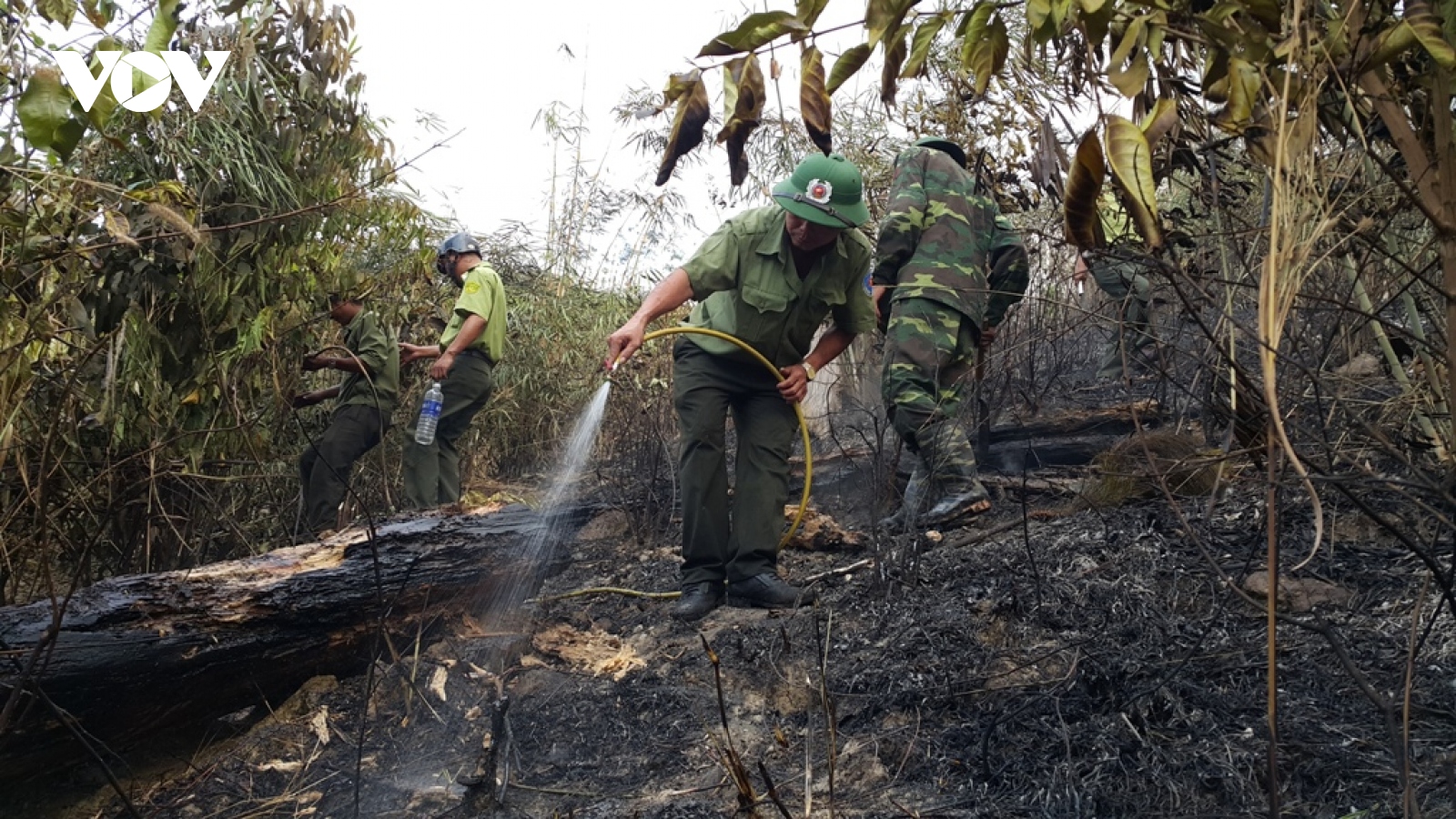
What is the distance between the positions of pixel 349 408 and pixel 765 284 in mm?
3326

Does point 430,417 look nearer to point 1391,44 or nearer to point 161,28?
point 161,28

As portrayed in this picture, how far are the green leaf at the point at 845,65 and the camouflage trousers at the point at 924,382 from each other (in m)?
3.07

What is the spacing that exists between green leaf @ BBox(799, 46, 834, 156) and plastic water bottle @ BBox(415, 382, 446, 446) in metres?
5.08

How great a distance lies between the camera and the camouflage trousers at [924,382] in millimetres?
4730

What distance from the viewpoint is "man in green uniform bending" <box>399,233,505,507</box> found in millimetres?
6430

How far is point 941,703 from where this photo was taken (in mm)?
2924

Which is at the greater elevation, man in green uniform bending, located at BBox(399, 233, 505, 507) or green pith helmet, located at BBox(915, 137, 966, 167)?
green pith helmet, located at BBox(915, 137, 966, 167)

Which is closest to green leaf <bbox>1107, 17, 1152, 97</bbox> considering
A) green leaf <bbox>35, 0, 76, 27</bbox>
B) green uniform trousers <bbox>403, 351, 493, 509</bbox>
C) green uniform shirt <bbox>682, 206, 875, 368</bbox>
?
green leaf <bbox>35, 0, 76, 27</bbox>

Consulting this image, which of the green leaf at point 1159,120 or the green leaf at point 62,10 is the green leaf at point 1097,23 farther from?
the green leaf at point 62,10

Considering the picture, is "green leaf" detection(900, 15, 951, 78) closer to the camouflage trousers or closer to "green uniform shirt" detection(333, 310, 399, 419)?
the camouflage trousers

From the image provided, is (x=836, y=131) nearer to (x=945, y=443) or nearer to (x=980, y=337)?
(x=980, y=337)

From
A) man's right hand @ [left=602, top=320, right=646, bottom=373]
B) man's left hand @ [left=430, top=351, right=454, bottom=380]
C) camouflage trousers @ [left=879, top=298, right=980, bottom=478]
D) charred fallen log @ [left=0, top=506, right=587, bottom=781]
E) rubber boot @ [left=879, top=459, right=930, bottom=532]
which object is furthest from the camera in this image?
man's left hand @ [left=430, top=351, right=454, bottom=380]

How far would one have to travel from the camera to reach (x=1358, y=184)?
2416mm

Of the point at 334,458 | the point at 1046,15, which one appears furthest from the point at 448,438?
the point at 1046,15
